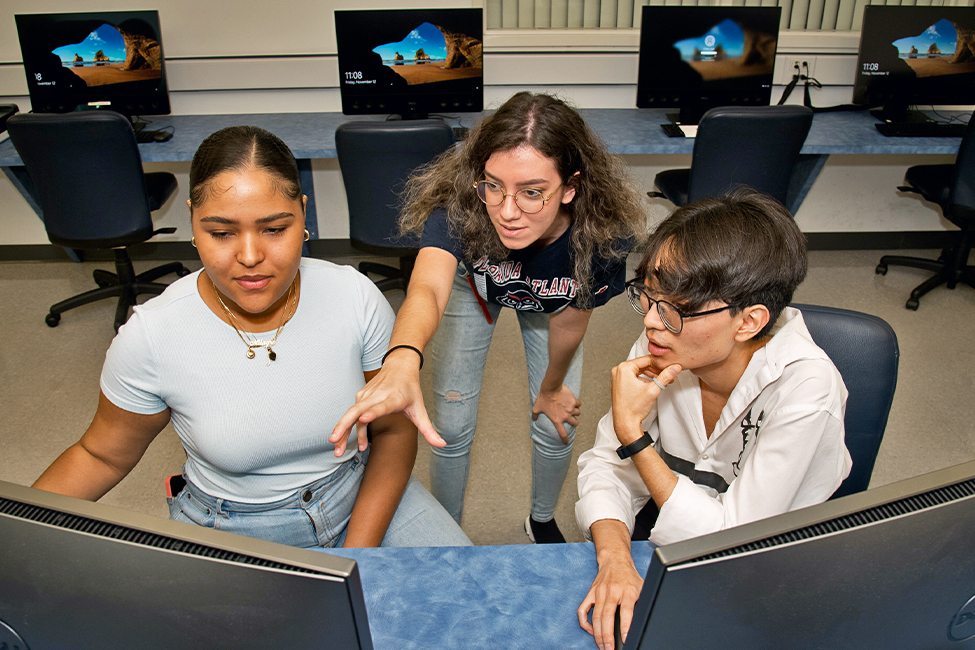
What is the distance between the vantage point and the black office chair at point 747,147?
8.25ft

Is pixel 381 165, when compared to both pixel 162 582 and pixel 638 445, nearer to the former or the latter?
pixel 638 445

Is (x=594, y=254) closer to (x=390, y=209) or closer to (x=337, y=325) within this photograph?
(x=337, y=325)

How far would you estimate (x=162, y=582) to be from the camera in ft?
1.81

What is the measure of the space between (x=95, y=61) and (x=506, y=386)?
230cm

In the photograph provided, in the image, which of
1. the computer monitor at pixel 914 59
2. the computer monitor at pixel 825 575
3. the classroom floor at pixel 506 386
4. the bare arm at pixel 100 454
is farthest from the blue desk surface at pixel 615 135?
the computer monitor at pixel 825 575

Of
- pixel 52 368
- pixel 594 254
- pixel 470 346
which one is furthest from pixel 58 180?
pixel 594 254

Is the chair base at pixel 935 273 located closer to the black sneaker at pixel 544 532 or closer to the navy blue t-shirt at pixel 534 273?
the black sneaker at pixel 544 532

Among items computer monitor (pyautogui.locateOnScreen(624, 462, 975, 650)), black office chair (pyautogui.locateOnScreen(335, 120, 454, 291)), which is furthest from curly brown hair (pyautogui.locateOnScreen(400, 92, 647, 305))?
black office chair (pyautogui.locateOnScreen(335, 120, 454, 291))

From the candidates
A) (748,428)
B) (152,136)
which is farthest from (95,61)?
(748,428)

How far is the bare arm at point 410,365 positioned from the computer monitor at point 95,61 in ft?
7.67

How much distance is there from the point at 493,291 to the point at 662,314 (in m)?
0.54

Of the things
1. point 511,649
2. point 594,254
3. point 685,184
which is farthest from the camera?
point 685,184

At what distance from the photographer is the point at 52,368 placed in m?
2.77

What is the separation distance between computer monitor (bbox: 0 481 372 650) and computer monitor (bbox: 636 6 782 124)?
119 inches
